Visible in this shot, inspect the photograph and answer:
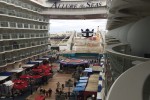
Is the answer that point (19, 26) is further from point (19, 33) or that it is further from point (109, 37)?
point (109, 37)

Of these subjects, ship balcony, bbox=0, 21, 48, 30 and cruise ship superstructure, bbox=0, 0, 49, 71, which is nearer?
ship balcony, bbox=0, 21, 48, 30

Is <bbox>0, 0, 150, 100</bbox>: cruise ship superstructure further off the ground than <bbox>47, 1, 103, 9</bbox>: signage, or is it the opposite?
<bbox>47, 1, 103, 9</bbox>: signage

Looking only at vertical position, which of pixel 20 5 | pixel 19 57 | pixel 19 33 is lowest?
pixel 19 57

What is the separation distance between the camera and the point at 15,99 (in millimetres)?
28141

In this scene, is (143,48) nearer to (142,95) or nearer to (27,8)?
(142,95)

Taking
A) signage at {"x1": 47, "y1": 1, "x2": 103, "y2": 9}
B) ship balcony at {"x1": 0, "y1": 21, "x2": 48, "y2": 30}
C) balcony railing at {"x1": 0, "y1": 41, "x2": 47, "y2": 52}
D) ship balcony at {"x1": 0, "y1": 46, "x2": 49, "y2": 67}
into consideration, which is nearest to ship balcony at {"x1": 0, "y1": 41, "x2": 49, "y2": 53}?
balcony railing at {"x1": 0, "y1": 41, "x2": 47, "y2": 52}

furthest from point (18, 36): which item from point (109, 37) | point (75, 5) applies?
point (75, 5)

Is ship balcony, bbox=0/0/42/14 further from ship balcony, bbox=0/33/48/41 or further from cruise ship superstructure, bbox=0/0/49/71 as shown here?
ship balcony, bbox=0/33/48/41

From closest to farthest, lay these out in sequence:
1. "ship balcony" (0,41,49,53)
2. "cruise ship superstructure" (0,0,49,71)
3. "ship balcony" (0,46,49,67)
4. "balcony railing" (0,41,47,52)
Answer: "balcony railing" (0,41,47,52)
"ship balcony" (0,41,49,53)
"cruise ship superstructure" (0,0,49,71)
"ship balcony" (0,46,49,67)

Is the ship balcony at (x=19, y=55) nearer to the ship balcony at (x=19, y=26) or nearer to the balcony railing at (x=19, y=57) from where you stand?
the balcony railing at (x=19, y=57)

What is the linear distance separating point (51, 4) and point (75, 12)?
978 centimetres

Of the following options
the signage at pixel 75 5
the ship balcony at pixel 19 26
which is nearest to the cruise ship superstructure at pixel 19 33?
the ship balcony at pixel 19 26

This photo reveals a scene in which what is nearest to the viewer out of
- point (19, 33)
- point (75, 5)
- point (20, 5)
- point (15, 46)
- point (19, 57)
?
point (15, 46)

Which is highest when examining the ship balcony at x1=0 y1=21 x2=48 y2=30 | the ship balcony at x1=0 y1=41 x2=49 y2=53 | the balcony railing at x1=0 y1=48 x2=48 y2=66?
the ship balcony at x1=0 y1=21 x2=48 y2=30
